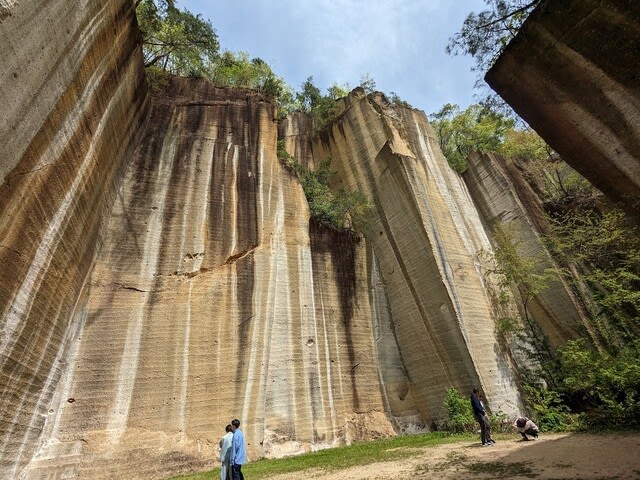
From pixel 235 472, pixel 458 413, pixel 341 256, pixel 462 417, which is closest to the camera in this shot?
pixel 235 472

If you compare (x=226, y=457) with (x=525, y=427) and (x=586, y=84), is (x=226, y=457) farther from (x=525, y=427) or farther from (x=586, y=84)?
(x=586, y=84)

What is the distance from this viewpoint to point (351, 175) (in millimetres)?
16797

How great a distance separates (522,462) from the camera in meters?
5.99

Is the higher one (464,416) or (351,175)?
(351,175)

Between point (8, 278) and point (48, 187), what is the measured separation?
1.92 meters

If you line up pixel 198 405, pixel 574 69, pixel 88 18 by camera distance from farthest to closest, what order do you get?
1. pixel 198 405
2. pixel 88 18
3. pixel 574 69

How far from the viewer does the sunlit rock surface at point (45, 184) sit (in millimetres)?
6410

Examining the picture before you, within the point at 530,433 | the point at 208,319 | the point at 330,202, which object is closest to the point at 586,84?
the point at 530,433

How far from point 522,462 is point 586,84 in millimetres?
6171

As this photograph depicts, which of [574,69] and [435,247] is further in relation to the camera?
[435,247]

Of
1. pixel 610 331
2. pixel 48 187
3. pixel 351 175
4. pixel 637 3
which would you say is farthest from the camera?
pixel 351 175

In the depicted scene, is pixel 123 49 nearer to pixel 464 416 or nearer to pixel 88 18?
pixel 88 18

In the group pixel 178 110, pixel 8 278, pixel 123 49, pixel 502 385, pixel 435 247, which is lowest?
pixel 502 385

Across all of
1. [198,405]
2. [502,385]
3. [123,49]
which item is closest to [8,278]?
[198,405]
